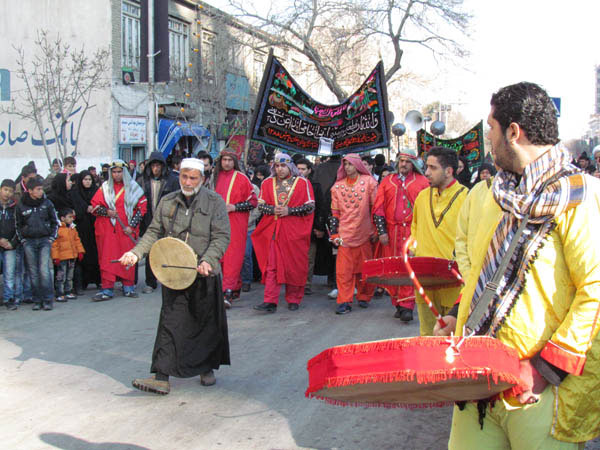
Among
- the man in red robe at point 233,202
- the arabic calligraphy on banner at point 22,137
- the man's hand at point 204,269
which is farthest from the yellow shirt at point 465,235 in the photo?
the arabic calligraphy on banner at point 22,137

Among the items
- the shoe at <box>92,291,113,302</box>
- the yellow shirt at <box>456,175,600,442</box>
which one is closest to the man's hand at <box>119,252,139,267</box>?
the yellow shirt at <box>456,175,600,442</box>

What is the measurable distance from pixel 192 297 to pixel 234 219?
12.8 ft

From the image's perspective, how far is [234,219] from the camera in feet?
31.9

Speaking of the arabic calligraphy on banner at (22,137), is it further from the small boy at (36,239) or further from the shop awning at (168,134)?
the small boy at (36,239)

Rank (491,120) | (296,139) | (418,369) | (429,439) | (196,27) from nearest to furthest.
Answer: (418,369)
(491,120)
(429,439)
(296,139)
(196,27)

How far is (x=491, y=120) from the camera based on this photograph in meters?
2.42

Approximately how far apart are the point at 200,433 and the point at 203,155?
7.48m

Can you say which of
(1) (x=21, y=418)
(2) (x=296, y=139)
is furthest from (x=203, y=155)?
(1) (x=21, y=418)

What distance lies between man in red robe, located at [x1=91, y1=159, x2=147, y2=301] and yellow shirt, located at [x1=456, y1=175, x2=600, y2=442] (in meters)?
8.53

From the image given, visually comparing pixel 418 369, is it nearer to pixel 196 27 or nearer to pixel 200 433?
pixel 200 433

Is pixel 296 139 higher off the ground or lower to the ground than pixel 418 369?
higher

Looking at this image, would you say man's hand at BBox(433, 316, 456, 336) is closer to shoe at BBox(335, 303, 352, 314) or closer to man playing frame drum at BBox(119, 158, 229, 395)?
man playing frame drum at BBox(119, 158, 229, 395)

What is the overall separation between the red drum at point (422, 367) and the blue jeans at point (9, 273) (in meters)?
8.06

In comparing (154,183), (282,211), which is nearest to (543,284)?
(282,211)
